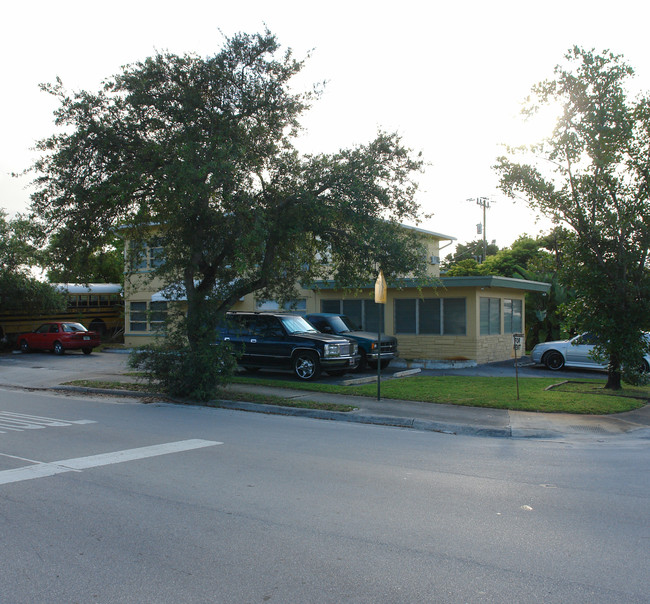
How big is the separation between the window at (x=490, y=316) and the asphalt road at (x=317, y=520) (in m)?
12.5

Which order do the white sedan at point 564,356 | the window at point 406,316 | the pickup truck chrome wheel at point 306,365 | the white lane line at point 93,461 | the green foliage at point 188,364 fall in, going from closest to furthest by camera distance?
the white lane line at point 93,461, the green foliage at point 188,364, the pickup truck chrome wheel at point 306,365, the white sedan at point 564,356, the window at point 406,316

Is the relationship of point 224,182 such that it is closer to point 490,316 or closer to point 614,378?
point 614,378

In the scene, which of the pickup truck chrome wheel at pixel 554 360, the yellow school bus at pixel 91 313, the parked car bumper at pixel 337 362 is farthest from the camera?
the yellow school bus at pixel 91 313

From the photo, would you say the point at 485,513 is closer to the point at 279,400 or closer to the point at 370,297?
the point at 279,400

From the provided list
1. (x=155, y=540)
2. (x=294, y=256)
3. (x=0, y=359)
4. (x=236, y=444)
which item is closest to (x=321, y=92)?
(x=294, y=256)

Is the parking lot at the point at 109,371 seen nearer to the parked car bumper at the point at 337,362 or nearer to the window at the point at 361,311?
the parked car bumper at the point at 337,362

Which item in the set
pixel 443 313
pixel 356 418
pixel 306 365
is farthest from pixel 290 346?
pixel 443 313

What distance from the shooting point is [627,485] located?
6.82 meters

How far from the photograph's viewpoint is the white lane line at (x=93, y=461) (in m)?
6.90

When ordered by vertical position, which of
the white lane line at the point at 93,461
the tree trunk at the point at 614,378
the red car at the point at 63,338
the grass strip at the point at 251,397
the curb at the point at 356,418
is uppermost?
the red car at the point at 63,338

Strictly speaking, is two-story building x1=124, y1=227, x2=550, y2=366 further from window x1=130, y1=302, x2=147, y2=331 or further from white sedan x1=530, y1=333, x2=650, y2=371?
window x1=130, y1=302, x2=147, y2=331

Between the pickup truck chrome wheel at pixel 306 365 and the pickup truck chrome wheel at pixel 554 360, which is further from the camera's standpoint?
the pickup truck chrome wheel at pixel 554 360

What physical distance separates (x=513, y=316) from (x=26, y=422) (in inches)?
735

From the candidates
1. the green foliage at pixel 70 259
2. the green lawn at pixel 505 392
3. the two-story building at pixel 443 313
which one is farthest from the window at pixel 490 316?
the green foliage at pixel 70 259
